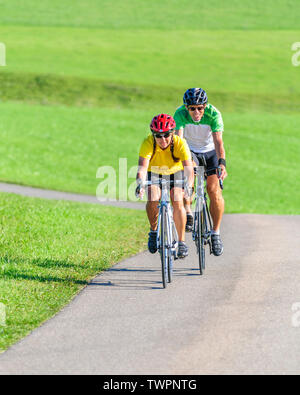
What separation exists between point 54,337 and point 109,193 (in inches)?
775

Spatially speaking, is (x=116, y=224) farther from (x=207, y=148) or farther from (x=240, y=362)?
(x=240, y=362)

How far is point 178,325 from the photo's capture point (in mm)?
7797

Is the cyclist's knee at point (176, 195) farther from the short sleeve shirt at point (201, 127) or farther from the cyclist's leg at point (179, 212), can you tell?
the short sleeve shirt at point (201, 127)

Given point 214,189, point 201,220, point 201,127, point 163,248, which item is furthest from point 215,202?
point 163,248

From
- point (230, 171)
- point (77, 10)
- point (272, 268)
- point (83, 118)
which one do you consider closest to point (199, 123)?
point (272, 268)

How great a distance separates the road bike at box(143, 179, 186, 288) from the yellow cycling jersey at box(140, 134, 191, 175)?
0.67ft

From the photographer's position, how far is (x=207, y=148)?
1104 cm

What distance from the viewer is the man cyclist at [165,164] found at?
9477 millimetres

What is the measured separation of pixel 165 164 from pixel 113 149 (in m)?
25.2

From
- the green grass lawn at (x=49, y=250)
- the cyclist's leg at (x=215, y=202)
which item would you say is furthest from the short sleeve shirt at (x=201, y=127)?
the green grass lawn at (x=49, y=250)

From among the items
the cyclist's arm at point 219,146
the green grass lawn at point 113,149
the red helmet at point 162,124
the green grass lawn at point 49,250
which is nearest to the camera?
the green grass lawn at point 49,250

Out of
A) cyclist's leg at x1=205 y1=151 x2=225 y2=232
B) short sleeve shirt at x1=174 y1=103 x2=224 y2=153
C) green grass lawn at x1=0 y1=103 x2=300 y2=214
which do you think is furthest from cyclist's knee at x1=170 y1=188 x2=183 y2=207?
green grass lawn at x1=0 y1=103 x2=300 y2=214

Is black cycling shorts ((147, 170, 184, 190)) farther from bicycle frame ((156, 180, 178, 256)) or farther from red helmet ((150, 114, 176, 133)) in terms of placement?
red helmet ((150, 114, 176, 133))

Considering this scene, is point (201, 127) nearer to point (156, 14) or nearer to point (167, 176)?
point (167, 176)
